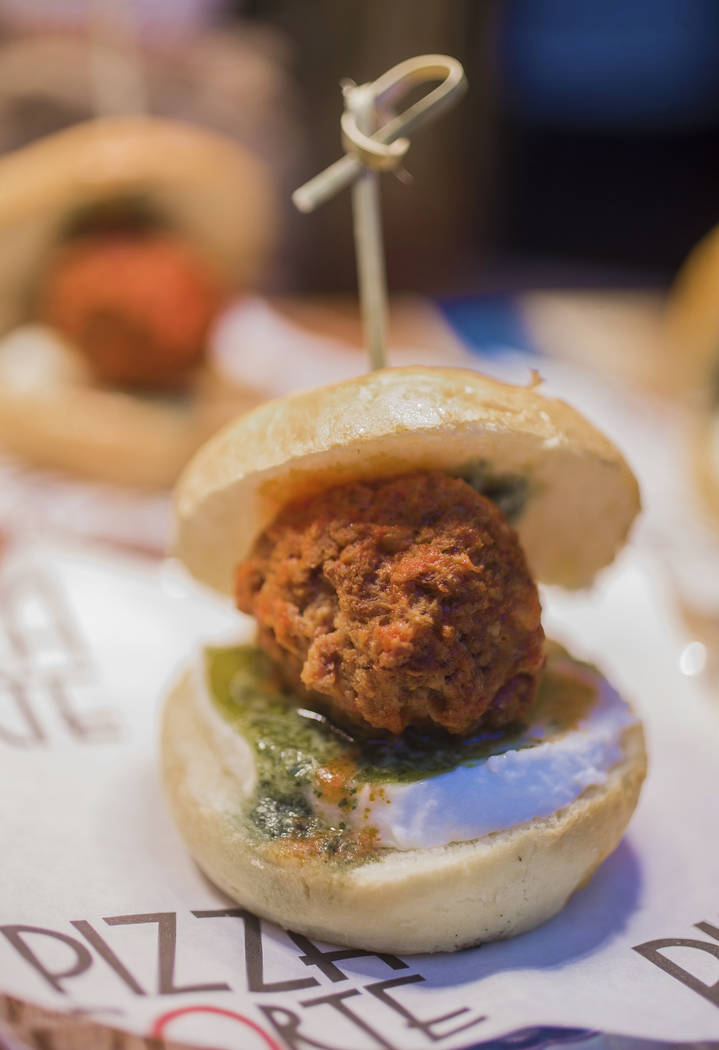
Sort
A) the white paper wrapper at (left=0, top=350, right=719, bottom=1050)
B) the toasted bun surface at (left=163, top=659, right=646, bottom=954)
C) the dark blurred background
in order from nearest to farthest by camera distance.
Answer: the white paper wrapper at (left=0, top=350, right=719, bottom=1050) < the toasted bun surface at (left=163, top=659, right=646, bottom=954) < the dark blurred background

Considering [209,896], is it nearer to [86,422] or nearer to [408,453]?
[408,453]

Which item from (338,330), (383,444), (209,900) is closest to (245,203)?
(338,330)

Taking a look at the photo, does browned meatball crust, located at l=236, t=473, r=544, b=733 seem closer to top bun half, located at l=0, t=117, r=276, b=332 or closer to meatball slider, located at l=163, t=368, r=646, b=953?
meatball slider, located at l=163, t=368, r=646, b=953

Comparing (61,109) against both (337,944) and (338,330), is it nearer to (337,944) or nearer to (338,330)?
(338,330)

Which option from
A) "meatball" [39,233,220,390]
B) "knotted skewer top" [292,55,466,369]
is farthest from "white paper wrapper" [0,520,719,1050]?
"meatball" [39,233,220,390]

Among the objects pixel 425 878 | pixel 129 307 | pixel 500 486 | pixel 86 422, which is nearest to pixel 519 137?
pixel 129 307

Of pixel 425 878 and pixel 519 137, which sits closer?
pixel 425 878
